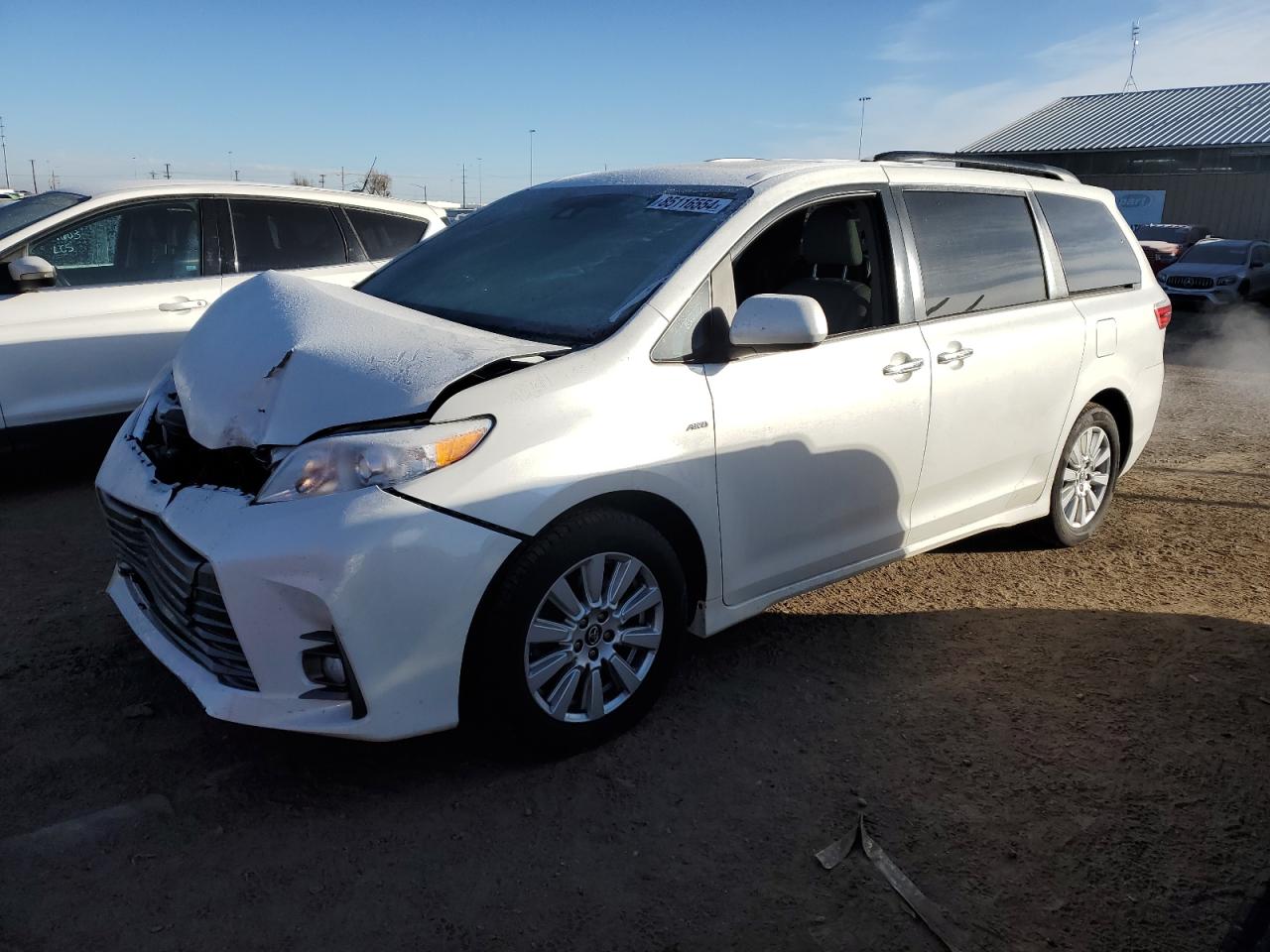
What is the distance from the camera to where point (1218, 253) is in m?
19.0

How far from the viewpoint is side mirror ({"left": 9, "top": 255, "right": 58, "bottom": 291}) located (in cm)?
532

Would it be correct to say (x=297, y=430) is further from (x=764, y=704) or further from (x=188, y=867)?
(x=764, y=704)

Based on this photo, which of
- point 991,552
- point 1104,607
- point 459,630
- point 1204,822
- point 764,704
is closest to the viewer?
point 459,630

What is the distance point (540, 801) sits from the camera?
9.51 feet

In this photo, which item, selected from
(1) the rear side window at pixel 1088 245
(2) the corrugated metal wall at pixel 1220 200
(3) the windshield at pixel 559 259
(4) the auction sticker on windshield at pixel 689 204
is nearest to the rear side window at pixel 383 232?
(3) the windshield at pixel 559 259

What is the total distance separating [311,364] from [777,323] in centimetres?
143

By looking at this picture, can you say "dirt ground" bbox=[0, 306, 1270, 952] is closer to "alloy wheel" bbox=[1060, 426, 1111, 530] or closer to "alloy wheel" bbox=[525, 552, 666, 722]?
"alloy wheel" bbox=[525, 552, 666, 722]

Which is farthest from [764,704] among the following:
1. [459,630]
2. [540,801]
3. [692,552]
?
[459,630]

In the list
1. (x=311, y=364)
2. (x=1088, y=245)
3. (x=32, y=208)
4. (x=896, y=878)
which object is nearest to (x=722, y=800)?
(x=896, y=878)

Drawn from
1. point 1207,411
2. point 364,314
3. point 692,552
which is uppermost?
point 364,314

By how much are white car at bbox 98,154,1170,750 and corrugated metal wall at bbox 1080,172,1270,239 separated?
32.0m

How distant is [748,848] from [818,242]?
7.91ft

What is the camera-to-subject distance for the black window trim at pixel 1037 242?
3945 mm

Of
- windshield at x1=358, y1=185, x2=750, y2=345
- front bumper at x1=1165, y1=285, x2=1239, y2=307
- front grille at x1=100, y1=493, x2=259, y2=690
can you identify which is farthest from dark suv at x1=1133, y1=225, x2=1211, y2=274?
front grille at x1=100, y1=493, x2=259, y2=690
